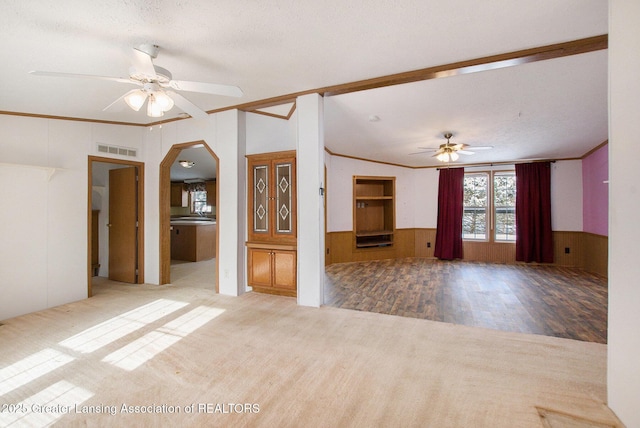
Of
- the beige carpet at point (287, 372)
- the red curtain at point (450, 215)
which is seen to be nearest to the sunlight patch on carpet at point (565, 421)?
the beige carpet at point (287, 372)

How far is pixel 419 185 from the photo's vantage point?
7578 millimetres

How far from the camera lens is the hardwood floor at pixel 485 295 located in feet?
10.0

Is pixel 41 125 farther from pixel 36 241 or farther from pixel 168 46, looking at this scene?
pixel 168 46

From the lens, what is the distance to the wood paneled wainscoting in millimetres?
5809

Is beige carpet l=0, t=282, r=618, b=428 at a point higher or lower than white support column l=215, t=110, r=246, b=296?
lower

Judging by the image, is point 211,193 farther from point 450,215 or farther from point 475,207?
point 475,207

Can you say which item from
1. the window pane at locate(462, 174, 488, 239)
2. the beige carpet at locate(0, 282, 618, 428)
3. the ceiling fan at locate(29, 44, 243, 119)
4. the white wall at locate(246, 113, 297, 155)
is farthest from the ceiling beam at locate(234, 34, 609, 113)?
the window pane at locate(462, 174, 488, 239)

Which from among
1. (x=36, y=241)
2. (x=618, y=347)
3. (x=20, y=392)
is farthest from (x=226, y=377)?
(x=36, y=241)

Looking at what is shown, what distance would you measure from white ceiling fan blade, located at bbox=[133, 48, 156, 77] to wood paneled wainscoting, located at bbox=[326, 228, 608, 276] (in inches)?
185

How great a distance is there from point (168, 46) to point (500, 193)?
7.43 meters

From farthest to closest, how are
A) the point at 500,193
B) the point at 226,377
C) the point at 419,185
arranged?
the point at 419,185
the point at 500,193
the point at 226,377

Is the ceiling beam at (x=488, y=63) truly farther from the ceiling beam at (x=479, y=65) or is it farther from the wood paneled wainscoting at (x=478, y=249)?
the wood paneled wainscoting at (x=478, y=249)

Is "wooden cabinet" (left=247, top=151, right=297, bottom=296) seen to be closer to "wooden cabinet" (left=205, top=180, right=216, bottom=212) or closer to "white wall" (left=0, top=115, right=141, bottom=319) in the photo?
"white wall" (left=0, top=115, right=141, bottom=319)

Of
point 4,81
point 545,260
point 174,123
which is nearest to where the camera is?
point 4,81
